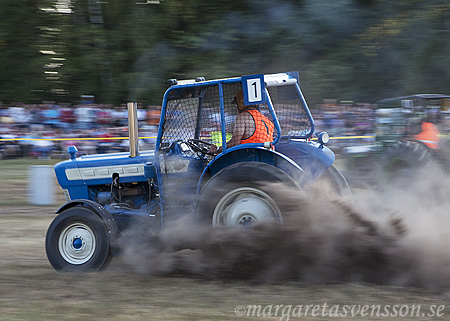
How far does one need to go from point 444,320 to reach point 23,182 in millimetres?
9127

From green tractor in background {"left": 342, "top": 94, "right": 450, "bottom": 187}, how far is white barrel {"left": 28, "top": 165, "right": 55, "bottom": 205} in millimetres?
4958

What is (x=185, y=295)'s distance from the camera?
14.4 feet

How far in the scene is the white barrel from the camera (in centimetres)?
948

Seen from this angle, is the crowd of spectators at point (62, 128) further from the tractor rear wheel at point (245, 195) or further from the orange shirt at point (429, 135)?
the tractor rear wheel at point (245, 195)

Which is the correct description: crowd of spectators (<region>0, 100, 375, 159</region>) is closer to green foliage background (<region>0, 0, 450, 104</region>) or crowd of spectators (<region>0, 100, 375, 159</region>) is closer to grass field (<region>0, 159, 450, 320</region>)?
green foliage background (<region>0, 0, 450, 104</region>)

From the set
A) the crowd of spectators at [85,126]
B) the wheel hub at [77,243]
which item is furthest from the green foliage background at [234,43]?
the wheel hub at [77,243]

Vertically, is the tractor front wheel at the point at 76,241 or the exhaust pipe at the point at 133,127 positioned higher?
the exhaust pipe at the point at 133,127

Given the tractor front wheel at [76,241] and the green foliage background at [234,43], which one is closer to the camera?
the tractor front wheel at [76,241]

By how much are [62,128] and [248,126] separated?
9.99 m

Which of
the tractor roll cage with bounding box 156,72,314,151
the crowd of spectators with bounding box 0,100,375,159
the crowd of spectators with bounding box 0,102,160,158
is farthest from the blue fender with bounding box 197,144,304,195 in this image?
the crowd of spectators with bounding box 0,102,160,158

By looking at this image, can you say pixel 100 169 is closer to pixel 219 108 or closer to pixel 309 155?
pixel 219 108

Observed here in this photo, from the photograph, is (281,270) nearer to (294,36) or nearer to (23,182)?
(23,182)

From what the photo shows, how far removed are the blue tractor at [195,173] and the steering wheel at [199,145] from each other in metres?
0.01

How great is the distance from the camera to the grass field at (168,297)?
3.93 metres
